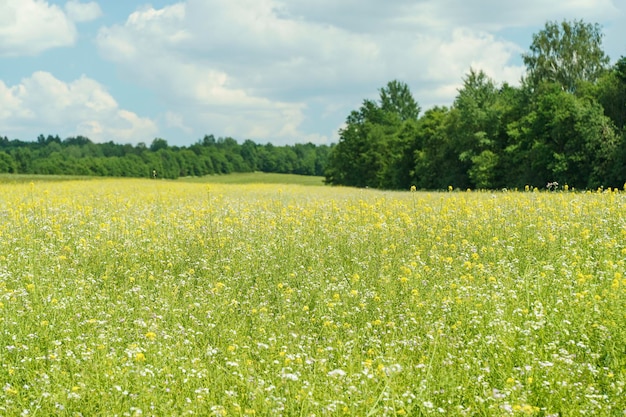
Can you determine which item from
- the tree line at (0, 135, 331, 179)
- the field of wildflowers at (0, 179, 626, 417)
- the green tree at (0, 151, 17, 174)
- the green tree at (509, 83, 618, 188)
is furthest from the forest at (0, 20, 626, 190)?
the green tree at (0, 151, 17, 174)

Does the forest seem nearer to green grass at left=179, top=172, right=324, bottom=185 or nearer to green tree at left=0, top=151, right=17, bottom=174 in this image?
green grass at left=179, top=172, right=324, bottom=185

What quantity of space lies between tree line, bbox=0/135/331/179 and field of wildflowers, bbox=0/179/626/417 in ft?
375

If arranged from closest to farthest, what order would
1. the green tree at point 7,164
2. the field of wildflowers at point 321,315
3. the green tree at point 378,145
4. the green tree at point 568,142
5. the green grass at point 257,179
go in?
the field of wildflowers at point 321,315 < the green tree at point 568,142 < the green tree at point 378,145 < the green grass at point 257,179 < the green tree at point 7,164

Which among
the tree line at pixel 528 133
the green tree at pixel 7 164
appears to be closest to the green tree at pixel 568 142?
the tree line at pixel 528 133

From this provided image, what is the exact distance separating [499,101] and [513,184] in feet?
44.6

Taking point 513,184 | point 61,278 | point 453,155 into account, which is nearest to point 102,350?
point 61,278

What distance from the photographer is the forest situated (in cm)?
4391

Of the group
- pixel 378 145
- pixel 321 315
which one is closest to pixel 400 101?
pixel 378 145

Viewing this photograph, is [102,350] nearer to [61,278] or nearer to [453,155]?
[61,278]

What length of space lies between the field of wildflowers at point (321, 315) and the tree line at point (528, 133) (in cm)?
3139

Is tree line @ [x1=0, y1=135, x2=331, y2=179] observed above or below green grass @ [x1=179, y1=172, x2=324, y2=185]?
above

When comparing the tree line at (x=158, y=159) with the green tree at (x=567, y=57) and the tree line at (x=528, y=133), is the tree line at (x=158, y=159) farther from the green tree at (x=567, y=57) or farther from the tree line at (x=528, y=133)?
the green tree at (x=567, y=57)

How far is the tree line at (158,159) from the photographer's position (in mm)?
133125

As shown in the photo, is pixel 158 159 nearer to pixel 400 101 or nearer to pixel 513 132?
pixel 400 101
